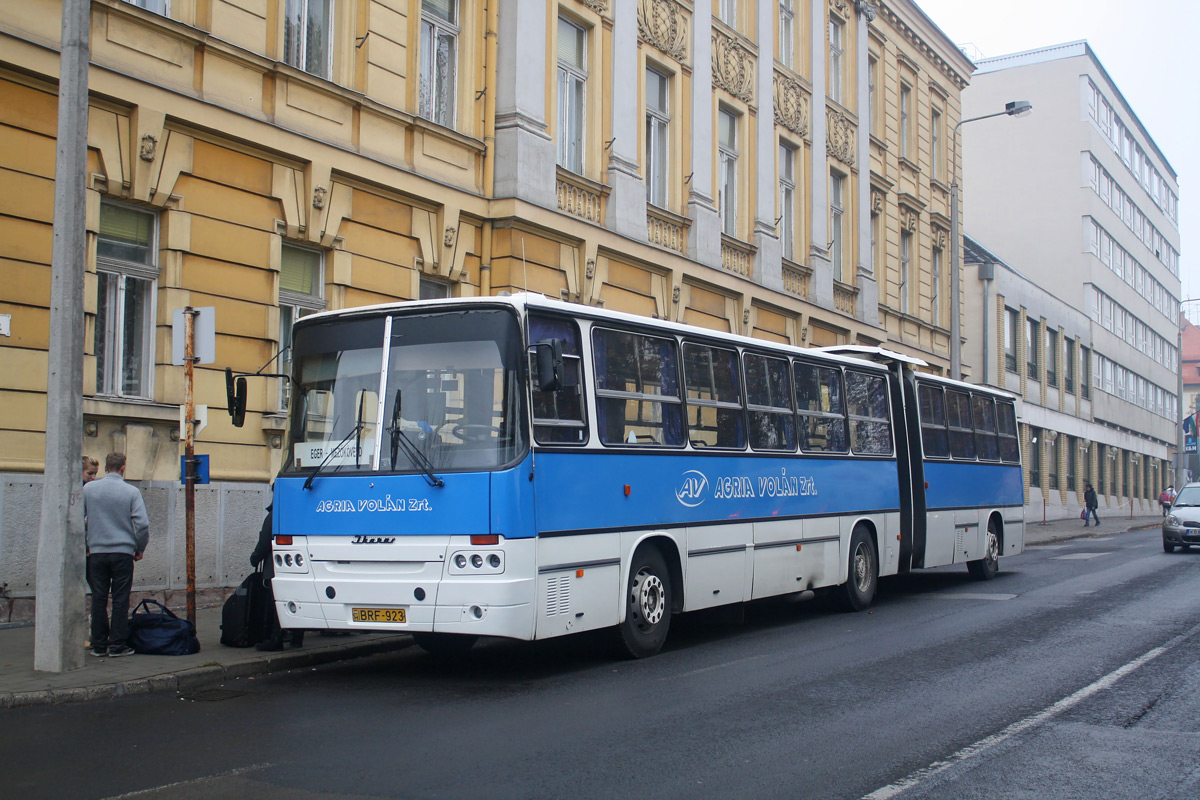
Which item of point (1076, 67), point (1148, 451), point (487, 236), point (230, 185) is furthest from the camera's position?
point (1148, 451)

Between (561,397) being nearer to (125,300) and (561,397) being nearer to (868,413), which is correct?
(125,300)

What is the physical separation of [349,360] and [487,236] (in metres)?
8.31

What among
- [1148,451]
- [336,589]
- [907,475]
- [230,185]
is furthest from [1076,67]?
[336,589]

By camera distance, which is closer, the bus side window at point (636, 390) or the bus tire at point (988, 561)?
the bus side window at point (636, 390)

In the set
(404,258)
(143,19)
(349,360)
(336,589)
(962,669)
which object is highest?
(143,19)

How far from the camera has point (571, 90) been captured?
67.7ft

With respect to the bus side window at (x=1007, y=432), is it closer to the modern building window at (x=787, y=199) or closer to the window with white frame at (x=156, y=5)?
the modern building window at (x=787, y=199)

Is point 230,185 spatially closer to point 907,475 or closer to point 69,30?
point 69,30

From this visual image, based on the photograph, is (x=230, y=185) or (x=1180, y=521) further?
(x=1180, y=521)

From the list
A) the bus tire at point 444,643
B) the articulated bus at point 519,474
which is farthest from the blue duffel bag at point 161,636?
the bus tire at point 444,643

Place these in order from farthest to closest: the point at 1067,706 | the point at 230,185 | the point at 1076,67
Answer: the point at 1076,67, the point at 230,185, the point at 1067,706

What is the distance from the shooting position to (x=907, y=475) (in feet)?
55.7

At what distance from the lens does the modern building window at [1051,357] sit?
53.2m

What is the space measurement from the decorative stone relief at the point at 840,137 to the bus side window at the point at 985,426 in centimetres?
1171
